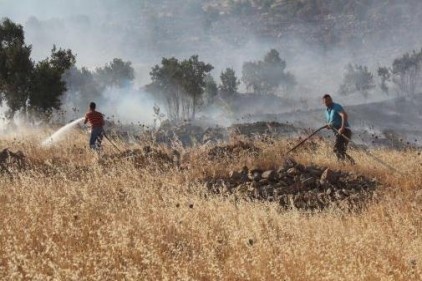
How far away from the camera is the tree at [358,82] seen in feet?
405

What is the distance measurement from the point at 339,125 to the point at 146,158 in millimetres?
5262

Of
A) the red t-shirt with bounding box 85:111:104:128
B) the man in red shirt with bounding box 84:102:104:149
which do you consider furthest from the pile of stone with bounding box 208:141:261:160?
the red t-shirt with bounding box 85:111:104:128

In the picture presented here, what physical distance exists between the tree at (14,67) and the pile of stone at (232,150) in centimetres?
1777

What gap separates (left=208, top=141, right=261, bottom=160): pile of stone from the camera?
10.8m

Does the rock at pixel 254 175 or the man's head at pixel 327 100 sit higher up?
the man's head at pixel 327 100

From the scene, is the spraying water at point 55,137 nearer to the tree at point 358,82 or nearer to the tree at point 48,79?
the tree at point 48,79

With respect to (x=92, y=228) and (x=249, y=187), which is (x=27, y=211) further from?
(x=249, y=187)

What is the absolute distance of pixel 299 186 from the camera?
26.7ft

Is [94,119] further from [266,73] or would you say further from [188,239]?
[266,73]

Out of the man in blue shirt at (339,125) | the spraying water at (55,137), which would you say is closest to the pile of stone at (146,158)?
the spraying water at (55,137)

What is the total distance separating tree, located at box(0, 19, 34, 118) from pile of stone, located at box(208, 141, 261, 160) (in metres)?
17.8

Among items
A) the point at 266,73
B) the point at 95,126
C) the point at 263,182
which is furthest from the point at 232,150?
the point at 266,73

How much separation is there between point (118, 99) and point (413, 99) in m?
71.3

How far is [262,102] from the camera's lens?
11931cm
